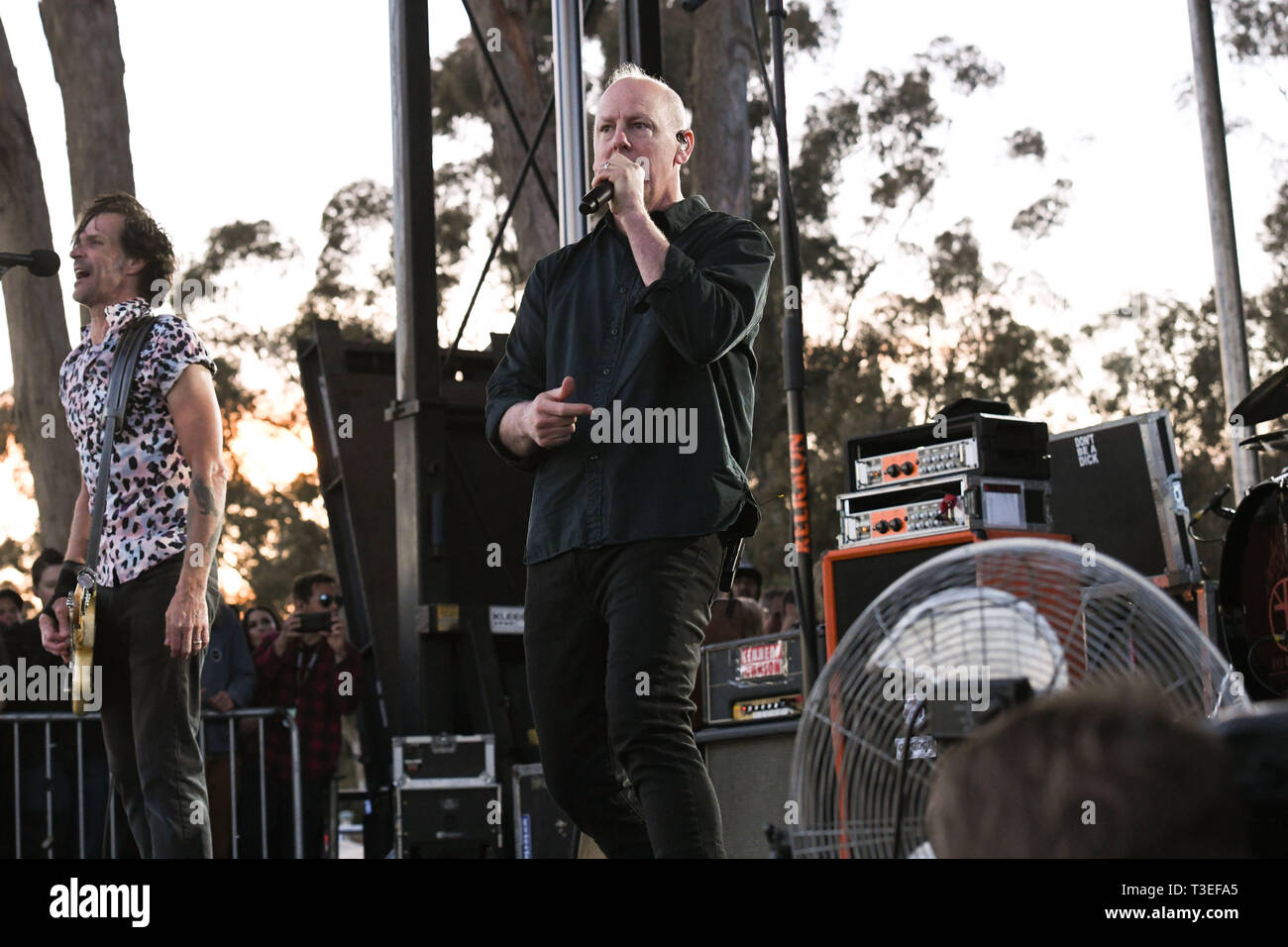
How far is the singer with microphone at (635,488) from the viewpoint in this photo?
2.54 m

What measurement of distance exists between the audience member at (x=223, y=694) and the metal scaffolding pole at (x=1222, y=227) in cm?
656

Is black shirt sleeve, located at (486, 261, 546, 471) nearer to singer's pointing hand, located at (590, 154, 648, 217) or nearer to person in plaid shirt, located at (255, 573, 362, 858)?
singer's pointing hand, located at (590, 154, 648, 217)

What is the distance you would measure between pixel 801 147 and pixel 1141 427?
62.2 feet

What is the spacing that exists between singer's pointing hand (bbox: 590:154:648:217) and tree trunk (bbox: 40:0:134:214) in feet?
30.2

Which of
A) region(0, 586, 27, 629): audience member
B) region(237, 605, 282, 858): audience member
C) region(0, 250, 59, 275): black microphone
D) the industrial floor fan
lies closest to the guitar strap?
region(0, 250, 59, 275): black microphone

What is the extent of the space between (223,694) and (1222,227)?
26.8ft

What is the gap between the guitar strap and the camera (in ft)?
11.4

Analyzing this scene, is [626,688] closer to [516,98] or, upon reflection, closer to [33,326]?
[33,326]

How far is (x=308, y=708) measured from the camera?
8555 millimetres

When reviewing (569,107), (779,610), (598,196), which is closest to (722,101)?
(779,610)

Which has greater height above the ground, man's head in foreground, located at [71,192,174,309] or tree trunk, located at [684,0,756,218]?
tree trunk, located at [684,0,756,218]

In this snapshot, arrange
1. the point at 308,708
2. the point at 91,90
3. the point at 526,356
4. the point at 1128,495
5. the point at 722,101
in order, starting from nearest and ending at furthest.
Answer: the point at 526,356 < the point at 1128,495 < the point at 308,708 < the point at 91,90 < the point at 722,101
